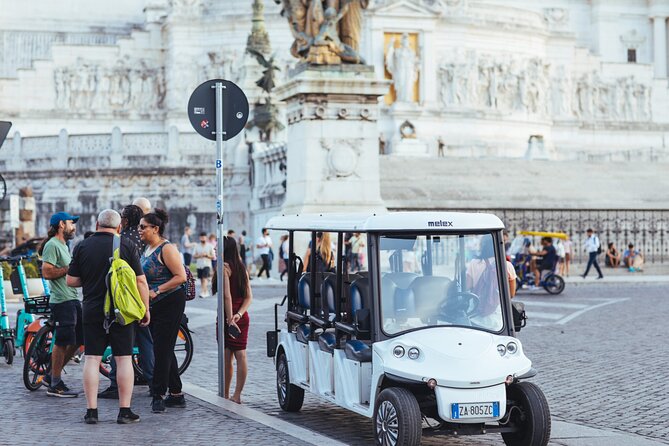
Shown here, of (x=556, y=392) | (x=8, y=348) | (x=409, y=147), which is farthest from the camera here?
(x=409, y=147)

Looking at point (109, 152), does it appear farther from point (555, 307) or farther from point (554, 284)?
point (555, 307)

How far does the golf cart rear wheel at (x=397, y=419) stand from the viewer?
7914mm

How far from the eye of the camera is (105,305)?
9.41m

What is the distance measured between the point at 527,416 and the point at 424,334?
83 centimetres

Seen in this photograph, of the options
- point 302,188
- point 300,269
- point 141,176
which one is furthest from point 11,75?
point 300,269

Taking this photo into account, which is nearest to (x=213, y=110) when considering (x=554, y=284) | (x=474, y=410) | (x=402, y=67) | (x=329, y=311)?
(x=329, y=311)

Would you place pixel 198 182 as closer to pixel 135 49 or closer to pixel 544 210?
pixel 544 210

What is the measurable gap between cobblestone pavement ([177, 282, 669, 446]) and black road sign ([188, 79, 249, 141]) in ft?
7.51

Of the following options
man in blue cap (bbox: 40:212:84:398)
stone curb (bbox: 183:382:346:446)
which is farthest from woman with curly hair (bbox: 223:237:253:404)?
man in blue cap (bbox: 40:212:84:398)

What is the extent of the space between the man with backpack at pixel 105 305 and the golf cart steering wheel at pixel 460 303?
2.22 metres

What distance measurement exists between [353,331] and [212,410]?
1683 mm

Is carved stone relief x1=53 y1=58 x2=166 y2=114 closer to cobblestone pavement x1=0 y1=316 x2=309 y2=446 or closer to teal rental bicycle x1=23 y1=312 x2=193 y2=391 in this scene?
teal rental bicycle x1=23 y1=312 x2=193 y2=391

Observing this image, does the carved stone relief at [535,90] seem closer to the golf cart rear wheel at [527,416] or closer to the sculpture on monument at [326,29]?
the sculpture on monument at [326,29]

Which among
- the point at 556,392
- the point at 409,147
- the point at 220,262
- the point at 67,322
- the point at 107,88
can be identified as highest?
the point at 107,88
